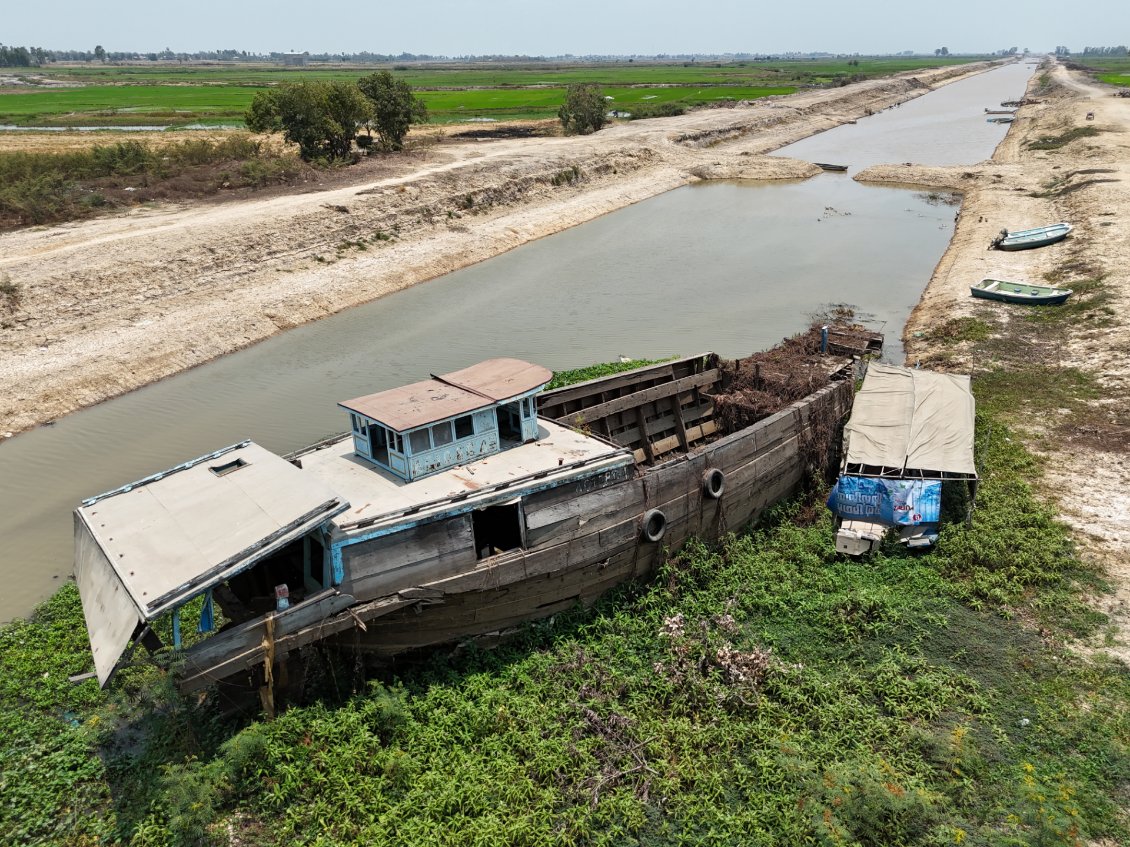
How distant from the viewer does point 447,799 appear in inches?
370

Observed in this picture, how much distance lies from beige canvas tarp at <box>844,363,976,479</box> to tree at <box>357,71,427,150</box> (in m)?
45.9

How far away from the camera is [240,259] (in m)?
31.8

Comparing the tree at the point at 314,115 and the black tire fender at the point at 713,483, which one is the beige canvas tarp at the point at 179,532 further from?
the tree at the point at 314,115

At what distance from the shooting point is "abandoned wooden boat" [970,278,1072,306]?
28734 mm

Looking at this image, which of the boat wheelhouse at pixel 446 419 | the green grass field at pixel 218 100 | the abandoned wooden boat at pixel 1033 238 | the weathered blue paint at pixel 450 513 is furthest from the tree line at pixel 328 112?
the weathered blue paint at pixel 450 513

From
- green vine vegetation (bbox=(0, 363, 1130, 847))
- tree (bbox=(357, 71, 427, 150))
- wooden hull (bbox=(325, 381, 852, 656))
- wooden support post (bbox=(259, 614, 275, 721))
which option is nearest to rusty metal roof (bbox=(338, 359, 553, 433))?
wooden hull (bbox=(325, 381, 852, 656))

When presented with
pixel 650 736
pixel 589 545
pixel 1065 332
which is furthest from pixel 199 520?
pixel 1065 332

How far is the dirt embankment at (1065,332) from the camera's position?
53.7 ft

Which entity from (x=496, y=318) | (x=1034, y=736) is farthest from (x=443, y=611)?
(x=496, y=318)

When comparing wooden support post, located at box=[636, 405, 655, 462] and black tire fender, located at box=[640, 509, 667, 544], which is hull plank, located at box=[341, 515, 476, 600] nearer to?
black tire fender, located at box=[640, 509, 667, 544]

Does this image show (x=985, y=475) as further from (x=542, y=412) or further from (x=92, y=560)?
(x=92, y=560)

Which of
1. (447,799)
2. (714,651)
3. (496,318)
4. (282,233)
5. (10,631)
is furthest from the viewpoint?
(282,233)

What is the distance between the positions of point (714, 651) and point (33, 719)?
1016 centimetres

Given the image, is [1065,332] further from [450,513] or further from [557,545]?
[450,513]
